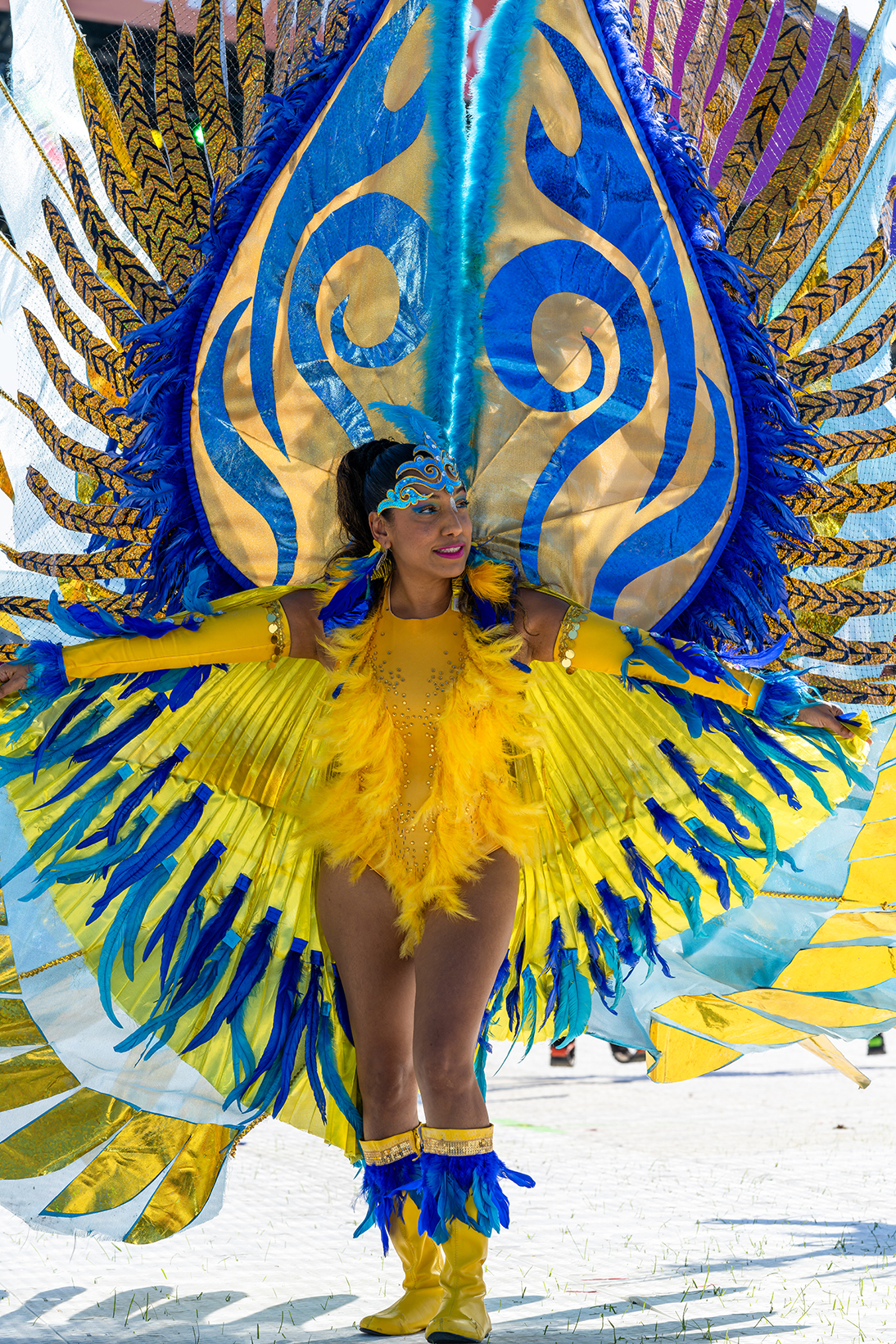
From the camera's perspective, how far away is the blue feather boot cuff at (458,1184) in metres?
1.98

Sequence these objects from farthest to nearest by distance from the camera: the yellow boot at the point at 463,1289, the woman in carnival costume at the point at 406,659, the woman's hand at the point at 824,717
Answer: the woman in carnival costume at the point at 406,659
the woman's hand at the point at 824,717
the yellow boot at the point at 463,1289

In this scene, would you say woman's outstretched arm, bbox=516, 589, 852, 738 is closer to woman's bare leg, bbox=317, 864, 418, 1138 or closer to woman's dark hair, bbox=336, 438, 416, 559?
woman's dark hair, bbox=336, 438, 416, 559

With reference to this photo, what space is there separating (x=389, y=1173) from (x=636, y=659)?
98 centimetres

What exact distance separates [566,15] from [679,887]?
166 cm

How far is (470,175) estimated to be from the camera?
7.82 feet

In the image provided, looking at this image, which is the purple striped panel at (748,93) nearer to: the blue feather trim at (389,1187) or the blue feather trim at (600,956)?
the blue feather trim at (600,956)

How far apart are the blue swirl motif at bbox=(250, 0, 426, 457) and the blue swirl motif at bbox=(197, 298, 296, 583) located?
62mm

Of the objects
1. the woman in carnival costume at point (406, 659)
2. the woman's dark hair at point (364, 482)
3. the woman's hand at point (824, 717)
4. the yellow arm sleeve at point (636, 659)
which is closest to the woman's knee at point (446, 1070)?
the woman in carnival costume at point (406, 659)

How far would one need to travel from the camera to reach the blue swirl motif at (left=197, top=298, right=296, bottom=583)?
251cm

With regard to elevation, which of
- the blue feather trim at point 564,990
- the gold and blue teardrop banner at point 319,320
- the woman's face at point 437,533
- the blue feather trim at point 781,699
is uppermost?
the gold and blue teardrop banner at point 319,320

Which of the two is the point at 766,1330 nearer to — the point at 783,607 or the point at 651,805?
the point at 651,805

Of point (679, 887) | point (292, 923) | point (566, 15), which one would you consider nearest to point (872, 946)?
point (679, 887)

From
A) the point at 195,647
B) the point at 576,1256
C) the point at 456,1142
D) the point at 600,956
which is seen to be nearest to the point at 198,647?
the point at 195,647

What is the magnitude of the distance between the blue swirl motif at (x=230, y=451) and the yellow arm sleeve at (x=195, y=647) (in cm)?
42
